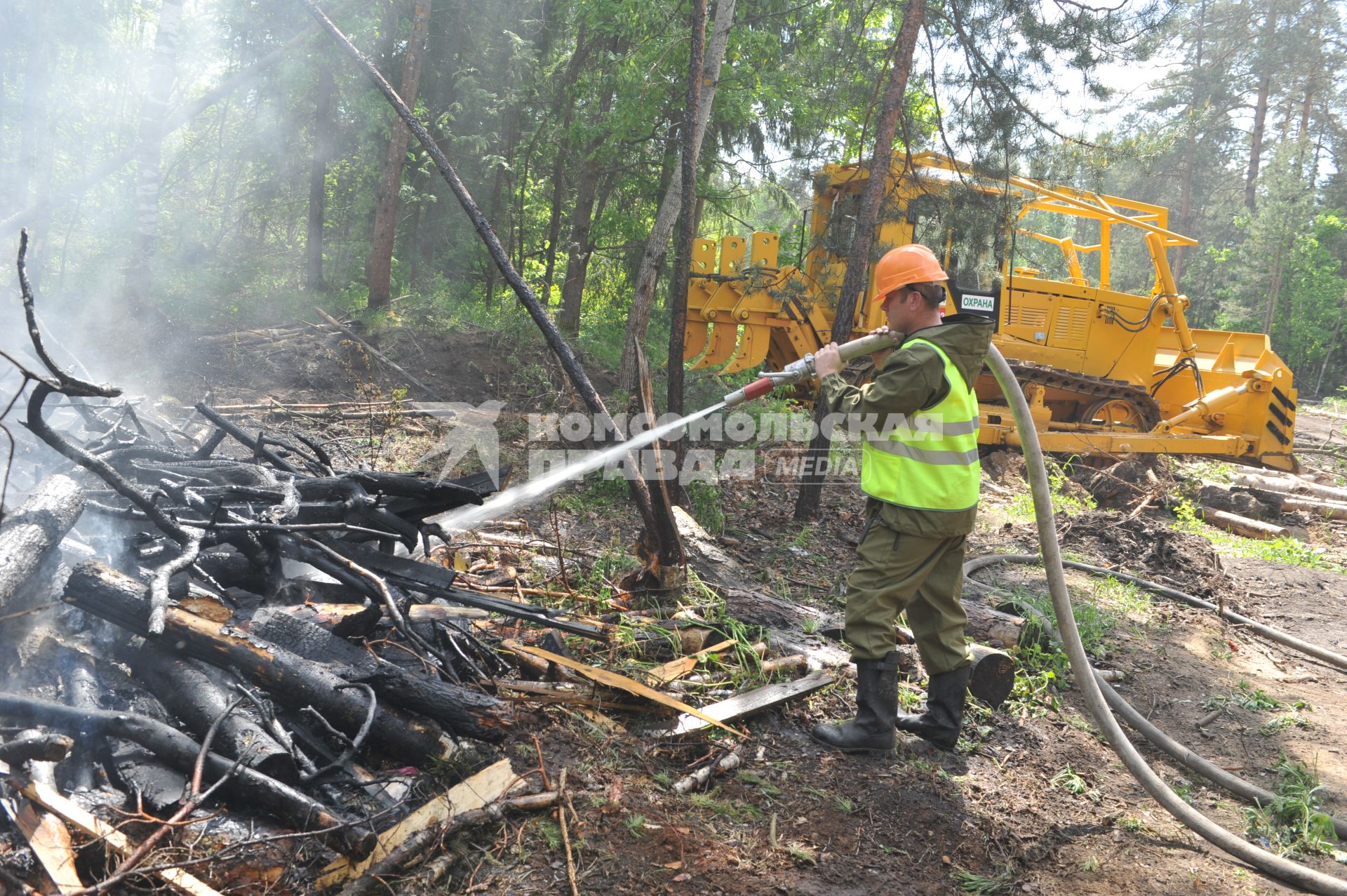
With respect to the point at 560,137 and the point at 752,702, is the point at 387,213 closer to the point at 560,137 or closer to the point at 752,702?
the point at 560,137

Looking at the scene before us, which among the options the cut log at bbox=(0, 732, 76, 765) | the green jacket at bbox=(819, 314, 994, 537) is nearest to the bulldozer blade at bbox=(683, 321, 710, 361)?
the green jacket at bbox=(819, 314, 994, 537)

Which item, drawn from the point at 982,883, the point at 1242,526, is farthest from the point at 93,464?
the point at 1242,526

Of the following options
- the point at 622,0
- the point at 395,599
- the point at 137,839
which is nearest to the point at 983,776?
the point at 395,599

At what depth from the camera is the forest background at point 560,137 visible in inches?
325

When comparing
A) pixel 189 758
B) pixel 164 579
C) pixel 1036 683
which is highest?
pixel 164 579

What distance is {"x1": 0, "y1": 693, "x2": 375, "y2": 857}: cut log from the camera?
262 cm

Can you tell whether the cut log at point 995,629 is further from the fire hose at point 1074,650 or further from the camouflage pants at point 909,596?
the camouflage pants at point 909,596

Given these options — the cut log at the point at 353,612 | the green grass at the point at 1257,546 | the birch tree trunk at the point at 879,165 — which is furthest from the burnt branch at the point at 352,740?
the green grass at the point at 1257,546

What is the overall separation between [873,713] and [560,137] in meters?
15.0

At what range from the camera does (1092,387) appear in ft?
39.0

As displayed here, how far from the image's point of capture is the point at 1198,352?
13883mm

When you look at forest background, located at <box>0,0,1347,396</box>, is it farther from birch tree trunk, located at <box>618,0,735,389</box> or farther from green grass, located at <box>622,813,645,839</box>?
green grass, located at <box>622,813,645,839</box>

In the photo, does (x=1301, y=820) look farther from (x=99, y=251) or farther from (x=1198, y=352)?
(x=99, y=251)

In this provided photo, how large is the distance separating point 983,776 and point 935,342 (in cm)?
214
